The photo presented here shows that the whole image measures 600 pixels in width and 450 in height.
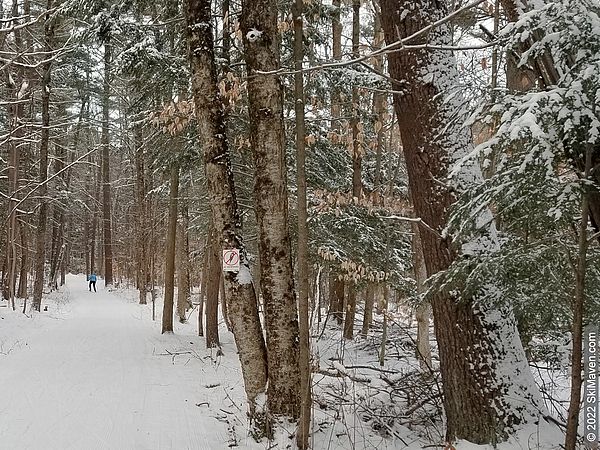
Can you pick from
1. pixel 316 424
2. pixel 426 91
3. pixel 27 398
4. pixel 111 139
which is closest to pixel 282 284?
pixel 316 424

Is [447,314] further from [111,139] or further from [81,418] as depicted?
[111,139]

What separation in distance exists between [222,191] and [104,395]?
11.2ft

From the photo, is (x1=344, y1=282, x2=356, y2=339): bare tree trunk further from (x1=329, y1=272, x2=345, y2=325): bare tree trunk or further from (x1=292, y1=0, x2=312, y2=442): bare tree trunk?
(x1=292, y1=0, x2=312, y2=442): bare tree trunk

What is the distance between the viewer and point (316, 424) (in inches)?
200

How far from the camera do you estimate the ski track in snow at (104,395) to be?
16.5ft

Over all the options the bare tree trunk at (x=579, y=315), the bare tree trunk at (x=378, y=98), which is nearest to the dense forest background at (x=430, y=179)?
the bare tree trunk at (x=579, y=315)

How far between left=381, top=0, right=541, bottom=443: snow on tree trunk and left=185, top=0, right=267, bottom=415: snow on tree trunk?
1.92 metres

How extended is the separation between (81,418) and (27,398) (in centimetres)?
124

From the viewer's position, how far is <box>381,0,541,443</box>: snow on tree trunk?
374cm

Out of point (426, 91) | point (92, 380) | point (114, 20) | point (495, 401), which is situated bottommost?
point (92, 380)

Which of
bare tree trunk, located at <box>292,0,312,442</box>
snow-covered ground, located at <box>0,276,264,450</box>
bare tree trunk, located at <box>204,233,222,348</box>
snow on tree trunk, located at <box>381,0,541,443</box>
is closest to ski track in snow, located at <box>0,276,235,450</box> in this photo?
snow-covered ground, located at <box>0,276,264,450</box>

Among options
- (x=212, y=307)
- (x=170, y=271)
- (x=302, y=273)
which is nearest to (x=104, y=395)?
(x=302, y=273)

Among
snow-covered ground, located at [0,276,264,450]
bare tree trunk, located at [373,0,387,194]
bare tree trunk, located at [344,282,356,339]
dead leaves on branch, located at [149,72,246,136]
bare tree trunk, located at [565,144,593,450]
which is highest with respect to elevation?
bare tree trunk, located at [373,0,387,194]

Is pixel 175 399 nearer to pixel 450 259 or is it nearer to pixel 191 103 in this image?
pixel 191 103
